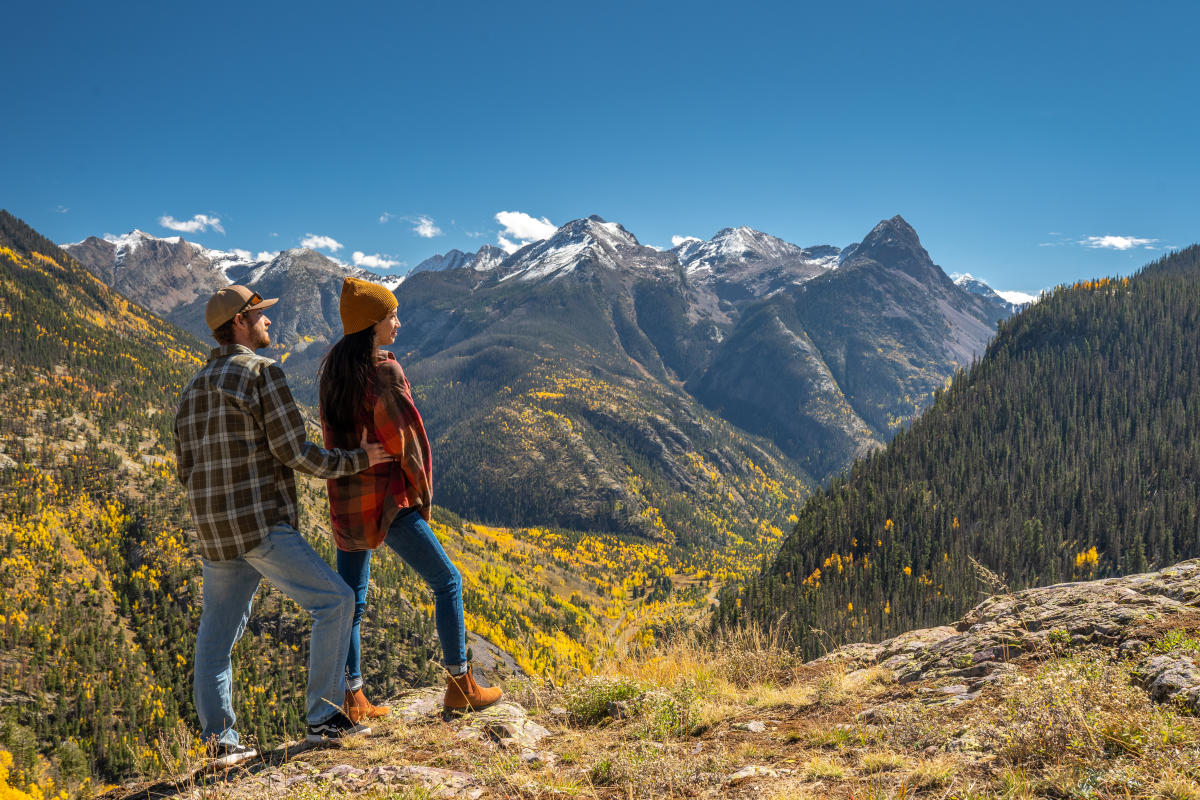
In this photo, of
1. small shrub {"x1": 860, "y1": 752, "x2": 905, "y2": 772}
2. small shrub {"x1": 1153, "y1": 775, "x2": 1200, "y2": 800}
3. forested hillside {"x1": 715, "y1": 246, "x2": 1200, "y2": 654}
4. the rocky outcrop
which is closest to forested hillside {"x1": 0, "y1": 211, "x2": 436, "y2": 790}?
forested hillside {"x1": 715, "y1": 246, "x2": 1200, "y2": 654}

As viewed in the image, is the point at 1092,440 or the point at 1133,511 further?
the point at 1092,440

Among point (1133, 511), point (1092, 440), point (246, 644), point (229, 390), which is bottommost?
point (246, 644)

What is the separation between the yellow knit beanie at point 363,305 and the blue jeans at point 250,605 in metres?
1.95

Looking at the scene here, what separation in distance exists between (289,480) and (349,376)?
1131 mm

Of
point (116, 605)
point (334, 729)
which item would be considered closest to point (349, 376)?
point (334, 729)

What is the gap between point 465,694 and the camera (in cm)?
643

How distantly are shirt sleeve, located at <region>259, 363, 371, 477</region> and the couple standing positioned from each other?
12 mm

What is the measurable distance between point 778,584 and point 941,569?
25.8 m

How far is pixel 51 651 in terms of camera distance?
3366 inches

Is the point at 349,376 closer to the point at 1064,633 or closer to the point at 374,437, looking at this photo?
the point at 374,437

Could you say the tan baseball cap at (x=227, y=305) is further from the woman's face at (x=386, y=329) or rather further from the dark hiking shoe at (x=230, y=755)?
the dark hiking shoe at (x=230, y=755)

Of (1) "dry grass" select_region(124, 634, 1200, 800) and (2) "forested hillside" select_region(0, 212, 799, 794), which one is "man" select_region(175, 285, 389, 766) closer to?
(1) "dry grass" select_region(124, 634, 1200, 800)

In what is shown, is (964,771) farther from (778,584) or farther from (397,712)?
(778,584)

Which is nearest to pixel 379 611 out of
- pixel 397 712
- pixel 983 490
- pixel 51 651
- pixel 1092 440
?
pixel 51 651
